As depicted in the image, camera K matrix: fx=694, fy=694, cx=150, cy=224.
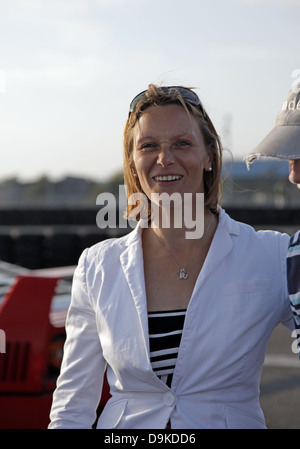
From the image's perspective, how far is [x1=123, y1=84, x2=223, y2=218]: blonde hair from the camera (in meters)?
2.40

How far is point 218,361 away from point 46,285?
1896mm

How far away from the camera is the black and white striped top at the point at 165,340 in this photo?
217 cm

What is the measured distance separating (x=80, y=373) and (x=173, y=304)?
397mm

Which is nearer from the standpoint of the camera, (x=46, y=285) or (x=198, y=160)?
(x=198, y=160)

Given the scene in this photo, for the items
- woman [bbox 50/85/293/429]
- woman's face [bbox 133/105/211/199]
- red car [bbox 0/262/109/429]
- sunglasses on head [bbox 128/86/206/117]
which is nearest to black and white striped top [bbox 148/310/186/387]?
woman [bbox 50/85/293/429]

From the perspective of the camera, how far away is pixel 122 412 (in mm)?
2203

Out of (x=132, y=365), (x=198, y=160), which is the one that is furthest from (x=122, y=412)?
(x=198, y=160)

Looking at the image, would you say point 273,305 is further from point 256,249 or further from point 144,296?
point 144,296

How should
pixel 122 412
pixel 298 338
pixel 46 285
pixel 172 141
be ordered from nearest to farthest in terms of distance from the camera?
pixel 298 338
pixel 122 412
pixel 172 141
pixel 46 285

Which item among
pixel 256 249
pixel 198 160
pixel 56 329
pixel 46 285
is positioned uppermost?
pixel 198 160

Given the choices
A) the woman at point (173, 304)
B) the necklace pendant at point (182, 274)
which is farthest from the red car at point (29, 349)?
the necklace pendant at point (182, 274)

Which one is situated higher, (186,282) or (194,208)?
(194,208)

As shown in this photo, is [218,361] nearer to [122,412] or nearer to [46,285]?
[122,412]

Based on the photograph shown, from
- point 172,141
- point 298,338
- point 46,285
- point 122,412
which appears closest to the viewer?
point 298,338
